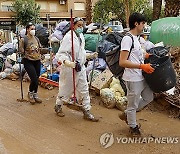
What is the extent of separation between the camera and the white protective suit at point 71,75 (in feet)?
17.8

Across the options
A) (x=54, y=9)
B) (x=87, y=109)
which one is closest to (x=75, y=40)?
(x=87, y=109)

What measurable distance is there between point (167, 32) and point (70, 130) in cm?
397

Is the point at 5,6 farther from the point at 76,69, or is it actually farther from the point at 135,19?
the point at 135,19

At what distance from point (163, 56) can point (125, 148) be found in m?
1.31

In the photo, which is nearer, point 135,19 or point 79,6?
point 135,19

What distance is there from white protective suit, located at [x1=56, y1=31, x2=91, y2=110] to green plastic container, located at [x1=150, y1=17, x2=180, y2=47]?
10.2 feet

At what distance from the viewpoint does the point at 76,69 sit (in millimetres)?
5383

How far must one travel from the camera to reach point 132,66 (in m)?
4.30

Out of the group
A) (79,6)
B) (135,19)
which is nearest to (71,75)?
(135,19)

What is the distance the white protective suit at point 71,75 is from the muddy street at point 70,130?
38 centimetres

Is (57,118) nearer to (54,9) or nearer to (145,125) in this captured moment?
(145,125)

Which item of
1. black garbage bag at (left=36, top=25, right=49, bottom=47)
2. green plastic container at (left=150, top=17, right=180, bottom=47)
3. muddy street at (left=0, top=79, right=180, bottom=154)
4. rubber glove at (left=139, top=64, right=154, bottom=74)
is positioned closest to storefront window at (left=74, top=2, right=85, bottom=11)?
black garbage bag at (left=36, top=25, right=49, bottom=47)

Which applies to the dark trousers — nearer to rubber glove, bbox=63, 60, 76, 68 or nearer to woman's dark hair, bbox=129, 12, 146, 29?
rubber glove, bbox=63, 60, 76, 68

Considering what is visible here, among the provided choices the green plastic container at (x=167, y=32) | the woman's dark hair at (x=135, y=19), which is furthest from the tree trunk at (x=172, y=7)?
the woman's dark hair at (x=135, y=19)
